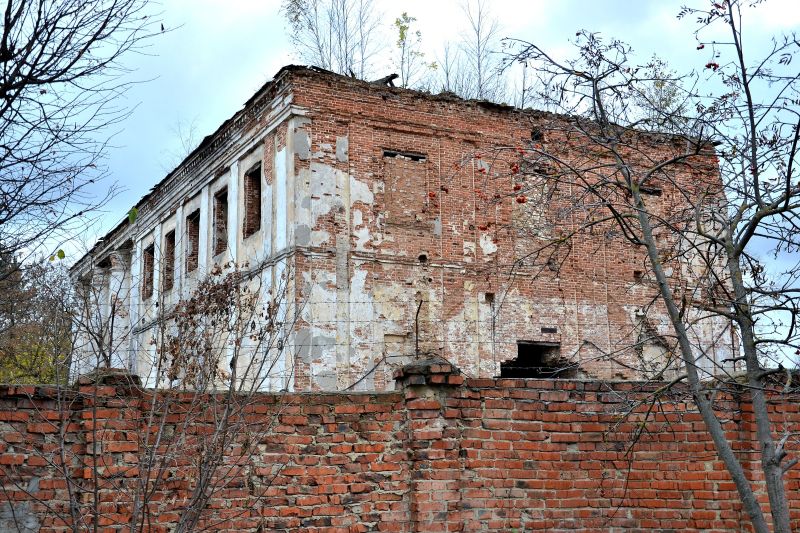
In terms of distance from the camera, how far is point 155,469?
241 inches

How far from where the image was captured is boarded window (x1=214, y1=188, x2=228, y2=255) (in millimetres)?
17783

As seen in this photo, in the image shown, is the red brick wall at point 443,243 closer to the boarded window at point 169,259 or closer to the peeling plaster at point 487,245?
the peeling plaster at point 487,245

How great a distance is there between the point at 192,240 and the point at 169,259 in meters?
1.28

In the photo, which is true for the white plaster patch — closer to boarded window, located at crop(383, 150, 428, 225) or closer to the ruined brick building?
the ruined brick building

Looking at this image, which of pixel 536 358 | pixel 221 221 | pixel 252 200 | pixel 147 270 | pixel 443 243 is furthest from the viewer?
pixel 147 270

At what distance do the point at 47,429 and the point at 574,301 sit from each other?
12.1 m

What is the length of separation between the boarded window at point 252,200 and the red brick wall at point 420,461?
10213 mm

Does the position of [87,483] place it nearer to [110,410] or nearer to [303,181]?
[110,410]

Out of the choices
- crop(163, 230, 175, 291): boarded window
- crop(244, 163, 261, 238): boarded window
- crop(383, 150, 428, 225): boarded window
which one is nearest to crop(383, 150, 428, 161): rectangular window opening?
crop(383, 150, 428, 225): boarded window

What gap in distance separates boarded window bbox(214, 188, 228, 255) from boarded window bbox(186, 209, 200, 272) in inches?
38.3

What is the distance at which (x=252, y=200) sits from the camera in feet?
54.9

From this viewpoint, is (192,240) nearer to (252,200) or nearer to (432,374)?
(252,200)

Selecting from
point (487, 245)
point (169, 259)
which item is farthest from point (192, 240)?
point (487, 245)

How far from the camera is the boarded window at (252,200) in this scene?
16.6 metres
